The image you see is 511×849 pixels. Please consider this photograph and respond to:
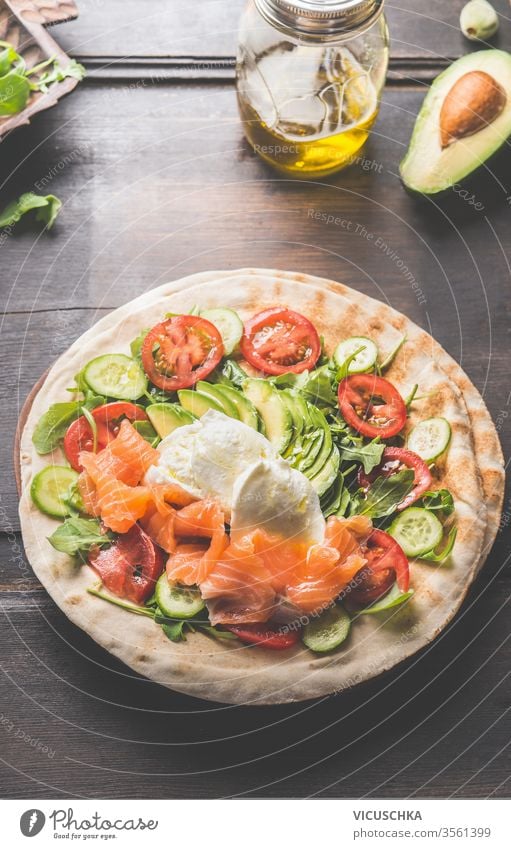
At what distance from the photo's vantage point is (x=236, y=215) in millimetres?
4176

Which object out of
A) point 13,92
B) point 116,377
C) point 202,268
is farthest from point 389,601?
point 13,92

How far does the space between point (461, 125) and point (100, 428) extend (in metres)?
2.19

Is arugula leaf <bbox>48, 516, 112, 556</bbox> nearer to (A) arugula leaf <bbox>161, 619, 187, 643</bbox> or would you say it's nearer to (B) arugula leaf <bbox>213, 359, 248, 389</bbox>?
(A) arugula leaf <bbox>161, 619, 187, 643</bbox>

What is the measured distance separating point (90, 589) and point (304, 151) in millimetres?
2264

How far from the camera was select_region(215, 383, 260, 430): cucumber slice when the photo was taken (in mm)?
3309

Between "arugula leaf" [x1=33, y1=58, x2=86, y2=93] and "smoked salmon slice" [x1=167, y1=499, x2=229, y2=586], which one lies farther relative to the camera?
"arugula leaf" [x1=33, y1=58, x2=86, y2=93]

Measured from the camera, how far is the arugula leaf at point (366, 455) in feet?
10.8

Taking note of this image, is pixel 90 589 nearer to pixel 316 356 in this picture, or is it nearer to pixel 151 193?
pixel 316 356

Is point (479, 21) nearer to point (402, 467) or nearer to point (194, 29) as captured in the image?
point (194, 29)

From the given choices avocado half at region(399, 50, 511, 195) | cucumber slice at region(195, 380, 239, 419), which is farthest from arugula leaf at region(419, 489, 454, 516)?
avocado half at region(399, 50, 511, 195)

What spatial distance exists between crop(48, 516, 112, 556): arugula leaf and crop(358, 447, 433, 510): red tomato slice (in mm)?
1036

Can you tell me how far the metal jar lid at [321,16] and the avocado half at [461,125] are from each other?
0.65 metres

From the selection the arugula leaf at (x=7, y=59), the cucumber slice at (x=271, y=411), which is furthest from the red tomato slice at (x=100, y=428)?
the arugula leaf at (x=7, y=59)
